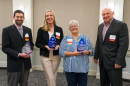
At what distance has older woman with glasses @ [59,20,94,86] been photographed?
174 centimetres

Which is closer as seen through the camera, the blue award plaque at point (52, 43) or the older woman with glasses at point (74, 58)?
the older woman with glasses at point (74, 58)

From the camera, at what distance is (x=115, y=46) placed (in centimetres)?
181

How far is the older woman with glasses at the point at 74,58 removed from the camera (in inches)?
68.3

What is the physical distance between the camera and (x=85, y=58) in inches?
69.9

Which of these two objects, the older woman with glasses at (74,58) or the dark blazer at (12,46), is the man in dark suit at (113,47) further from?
the dark blazer at (12,46)

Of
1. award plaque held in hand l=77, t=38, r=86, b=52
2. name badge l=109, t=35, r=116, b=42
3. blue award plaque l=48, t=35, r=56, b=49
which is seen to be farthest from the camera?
blue award plaque l=48, t=35, r=56, b=49

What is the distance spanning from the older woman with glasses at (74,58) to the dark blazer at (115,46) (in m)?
0.26

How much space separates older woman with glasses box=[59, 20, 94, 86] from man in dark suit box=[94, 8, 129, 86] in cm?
27

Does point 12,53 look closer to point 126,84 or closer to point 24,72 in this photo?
point 24,72

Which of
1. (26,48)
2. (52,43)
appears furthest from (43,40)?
(26,48)

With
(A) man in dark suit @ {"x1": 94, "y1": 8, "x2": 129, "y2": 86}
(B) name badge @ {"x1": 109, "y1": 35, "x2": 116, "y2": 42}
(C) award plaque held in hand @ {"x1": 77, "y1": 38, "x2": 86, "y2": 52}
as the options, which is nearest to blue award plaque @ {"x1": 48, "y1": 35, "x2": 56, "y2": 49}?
(C) award plaque held in hand @ {"x1": 77, "y1": 38, "x2": 86, "y2": 52}

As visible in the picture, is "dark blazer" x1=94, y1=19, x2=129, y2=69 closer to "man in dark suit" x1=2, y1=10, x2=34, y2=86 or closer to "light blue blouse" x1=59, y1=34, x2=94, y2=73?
"light blue blouse" x1=59, y1=34, x2=94, y2=73


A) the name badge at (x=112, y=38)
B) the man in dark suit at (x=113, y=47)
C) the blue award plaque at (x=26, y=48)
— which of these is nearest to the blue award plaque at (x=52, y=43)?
the blue award plaque at (x=26, y=48)

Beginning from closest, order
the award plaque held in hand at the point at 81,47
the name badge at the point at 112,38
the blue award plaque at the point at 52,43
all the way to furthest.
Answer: the award plaque held in hand at the point at 81,47 < the name badge at the point at 112,38 < the blue award plaque at the point at 52,43
